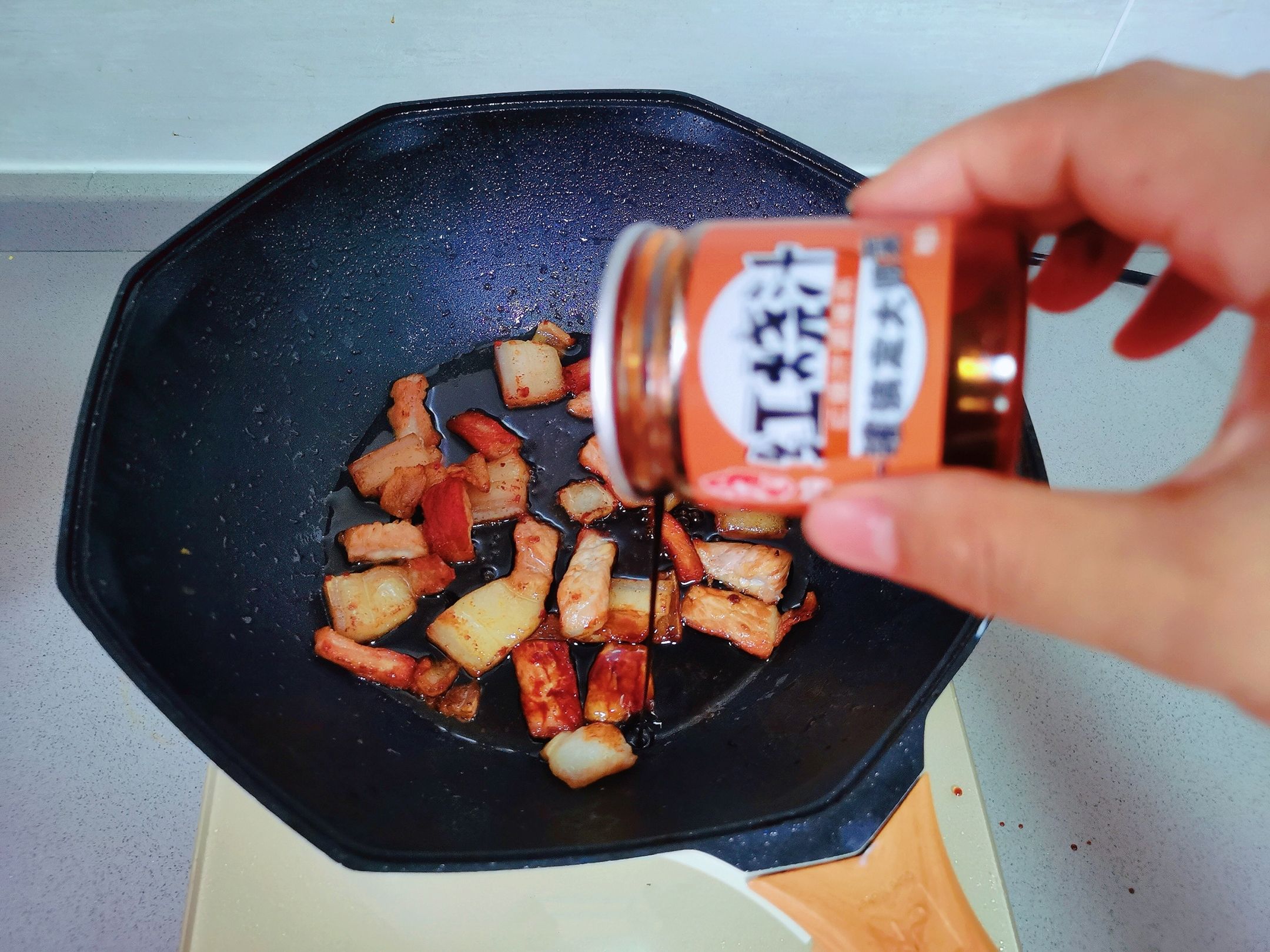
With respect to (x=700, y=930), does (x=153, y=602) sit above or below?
above

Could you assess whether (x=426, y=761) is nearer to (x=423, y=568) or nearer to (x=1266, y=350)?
(x=423, y=568)

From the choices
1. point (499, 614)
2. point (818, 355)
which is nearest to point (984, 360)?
point (818, 355)

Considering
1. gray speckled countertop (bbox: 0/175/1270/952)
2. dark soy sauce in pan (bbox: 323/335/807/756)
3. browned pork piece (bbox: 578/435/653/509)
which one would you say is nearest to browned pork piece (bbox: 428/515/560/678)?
dark soy sauce in pan (bbox: 323/335/807/756)

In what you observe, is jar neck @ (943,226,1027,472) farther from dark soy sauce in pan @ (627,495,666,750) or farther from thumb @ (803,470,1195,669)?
dark soy sauce in pan @ (627,495,666,750)

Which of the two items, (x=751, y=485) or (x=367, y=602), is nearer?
(x=751, y=485)

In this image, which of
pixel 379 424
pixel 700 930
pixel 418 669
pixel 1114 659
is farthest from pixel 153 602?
pixel 1114 659

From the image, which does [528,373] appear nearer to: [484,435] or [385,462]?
[484,435]
